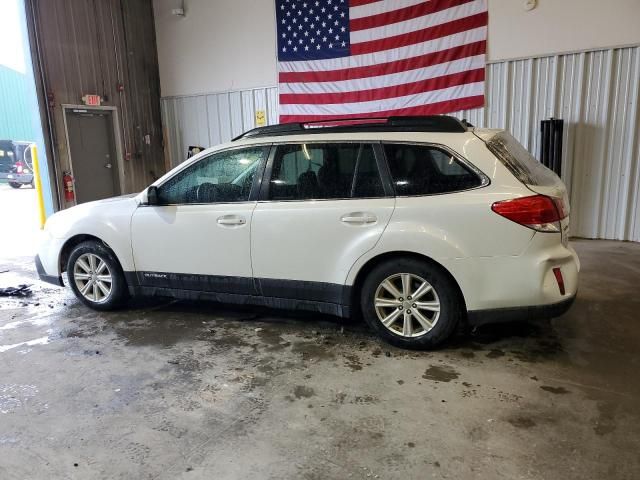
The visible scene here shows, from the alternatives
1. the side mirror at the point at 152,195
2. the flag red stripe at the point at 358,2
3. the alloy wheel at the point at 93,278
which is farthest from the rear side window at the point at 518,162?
the flag red stripe at the point at 358,2

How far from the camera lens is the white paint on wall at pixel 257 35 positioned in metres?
6.71

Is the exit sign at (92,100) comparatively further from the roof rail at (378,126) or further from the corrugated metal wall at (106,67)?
the roof rail at (378,126)

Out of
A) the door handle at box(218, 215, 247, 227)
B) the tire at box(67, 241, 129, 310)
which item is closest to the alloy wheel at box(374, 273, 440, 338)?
the door handle at box(218, 215, 247, 227)

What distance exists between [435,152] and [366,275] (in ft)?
3.39

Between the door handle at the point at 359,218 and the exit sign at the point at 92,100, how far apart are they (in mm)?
7862

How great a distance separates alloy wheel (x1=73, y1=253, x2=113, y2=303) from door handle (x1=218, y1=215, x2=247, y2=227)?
1.37 m

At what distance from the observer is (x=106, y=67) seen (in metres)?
9.88

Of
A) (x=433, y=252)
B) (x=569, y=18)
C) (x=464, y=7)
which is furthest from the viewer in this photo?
(x=464, y=7)

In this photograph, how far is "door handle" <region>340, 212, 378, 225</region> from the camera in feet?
11.6

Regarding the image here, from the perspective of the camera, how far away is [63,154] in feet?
30.1

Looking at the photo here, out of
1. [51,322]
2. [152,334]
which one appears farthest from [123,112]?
[152,334]

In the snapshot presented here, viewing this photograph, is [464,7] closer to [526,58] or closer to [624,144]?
[526,58]

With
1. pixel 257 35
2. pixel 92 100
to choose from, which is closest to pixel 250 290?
pixel 257 35

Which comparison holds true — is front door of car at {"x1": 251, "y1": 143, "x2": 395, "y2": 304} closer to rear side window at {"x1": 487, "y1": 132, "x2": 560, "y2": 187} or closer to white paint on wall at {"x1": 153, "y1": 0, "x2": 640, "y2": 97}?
rear side window at {"x1": 487, "y1": 132, "x2": 560, "y2": 187}
